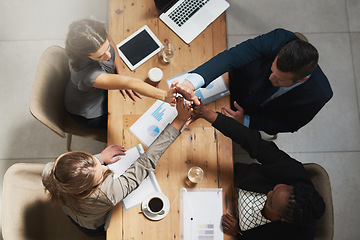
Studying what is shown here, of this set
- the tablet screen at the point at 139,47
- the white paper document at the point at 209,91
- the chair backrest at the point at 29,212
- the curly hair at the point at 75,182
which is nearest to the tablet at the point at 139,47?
the tablet screen at the point at 139,47

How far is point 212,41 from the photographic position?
1999 mm

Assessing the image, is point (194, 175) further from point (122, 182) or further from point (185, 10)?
point (185, 10)

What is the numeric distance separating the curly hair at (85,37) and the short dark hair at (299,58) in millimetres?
954

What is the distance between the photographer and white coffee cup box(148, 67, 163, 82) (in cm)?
188

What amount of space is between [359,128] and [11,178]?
277cm

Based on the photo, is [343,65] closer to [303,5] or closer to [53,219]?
[303,5]

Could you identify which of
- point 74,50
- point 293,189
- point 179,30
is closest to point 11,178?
point 74,50

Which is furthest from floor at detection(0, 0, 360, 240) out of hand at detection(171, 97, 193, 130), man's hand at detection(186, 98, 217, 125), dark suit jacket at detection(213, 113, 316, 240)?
hand at detection(171, 97, 193, 130)

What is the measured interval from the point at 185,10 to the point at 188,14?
1.4 inches

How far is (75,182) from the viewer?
142 cm

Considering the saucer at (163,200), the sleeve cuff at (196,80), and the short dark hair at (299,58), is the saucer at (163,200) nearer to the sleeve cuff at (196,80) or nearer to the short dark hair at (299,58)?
the sleeve cuff at (196,80)

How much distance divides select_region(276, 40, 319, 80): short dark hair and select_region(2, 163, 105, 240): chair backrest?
4.92 ft

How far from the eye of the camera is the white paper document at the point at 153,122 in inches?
72.3

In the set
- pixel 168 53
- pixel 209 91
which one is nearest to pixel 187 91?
pixel 209 91
